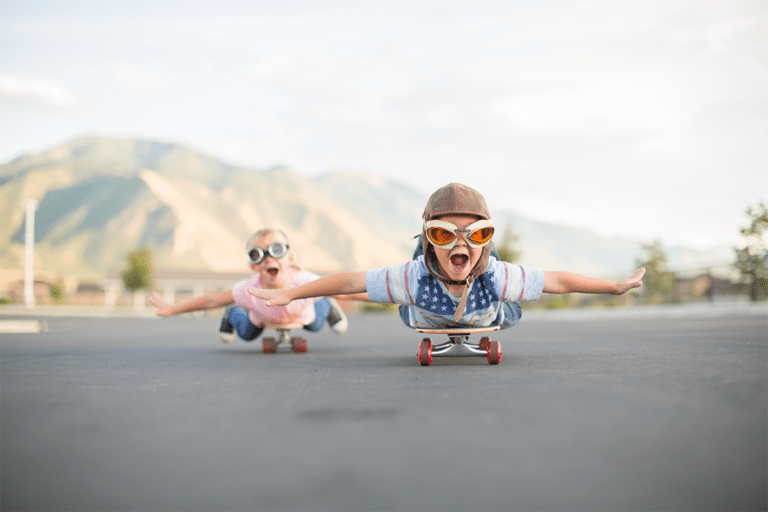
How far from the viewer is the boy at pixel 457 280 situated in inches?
196

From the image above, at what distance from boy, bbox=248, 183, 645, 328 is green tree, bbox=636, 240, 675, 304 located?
89.6 feet

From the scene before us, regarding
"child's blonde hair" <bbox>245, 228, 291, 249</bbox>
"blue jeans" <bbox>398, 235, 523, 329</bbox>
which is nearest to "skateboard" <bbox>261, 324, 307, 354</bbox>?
"child's blonde hair" <bbox>245, 228, 291, 249</bbox>

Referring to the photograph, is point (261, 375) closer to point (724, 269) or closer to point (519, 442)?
point (519, 442)

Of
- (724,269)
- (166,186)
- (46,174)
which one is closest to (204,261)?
(166,186)

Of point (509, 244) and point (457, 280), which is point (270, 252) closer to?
point (457, 280)

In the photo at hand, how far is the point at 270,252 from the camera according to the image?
7.13 metres

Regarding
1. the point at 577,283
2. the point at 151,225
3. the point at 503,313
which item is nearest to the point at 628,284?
the point at 577,283

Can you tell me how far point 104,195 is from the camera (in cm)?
17462

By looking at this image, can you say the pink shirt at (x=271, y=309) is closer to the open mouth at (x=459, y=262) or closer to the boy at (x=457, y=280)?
the boy at (x=457, y=280)

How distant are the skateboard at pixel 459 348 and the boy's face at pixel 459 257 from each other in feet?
1.81

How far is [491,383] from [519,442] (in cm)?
152

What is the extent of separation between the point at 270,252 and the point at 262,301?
1.83 feet

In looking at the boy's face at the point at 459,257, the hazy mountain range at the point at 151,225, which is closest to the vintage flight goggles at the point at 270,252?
the boy's face at the point at 459,257

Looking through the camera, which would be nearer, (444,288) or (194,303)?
(444,288)
